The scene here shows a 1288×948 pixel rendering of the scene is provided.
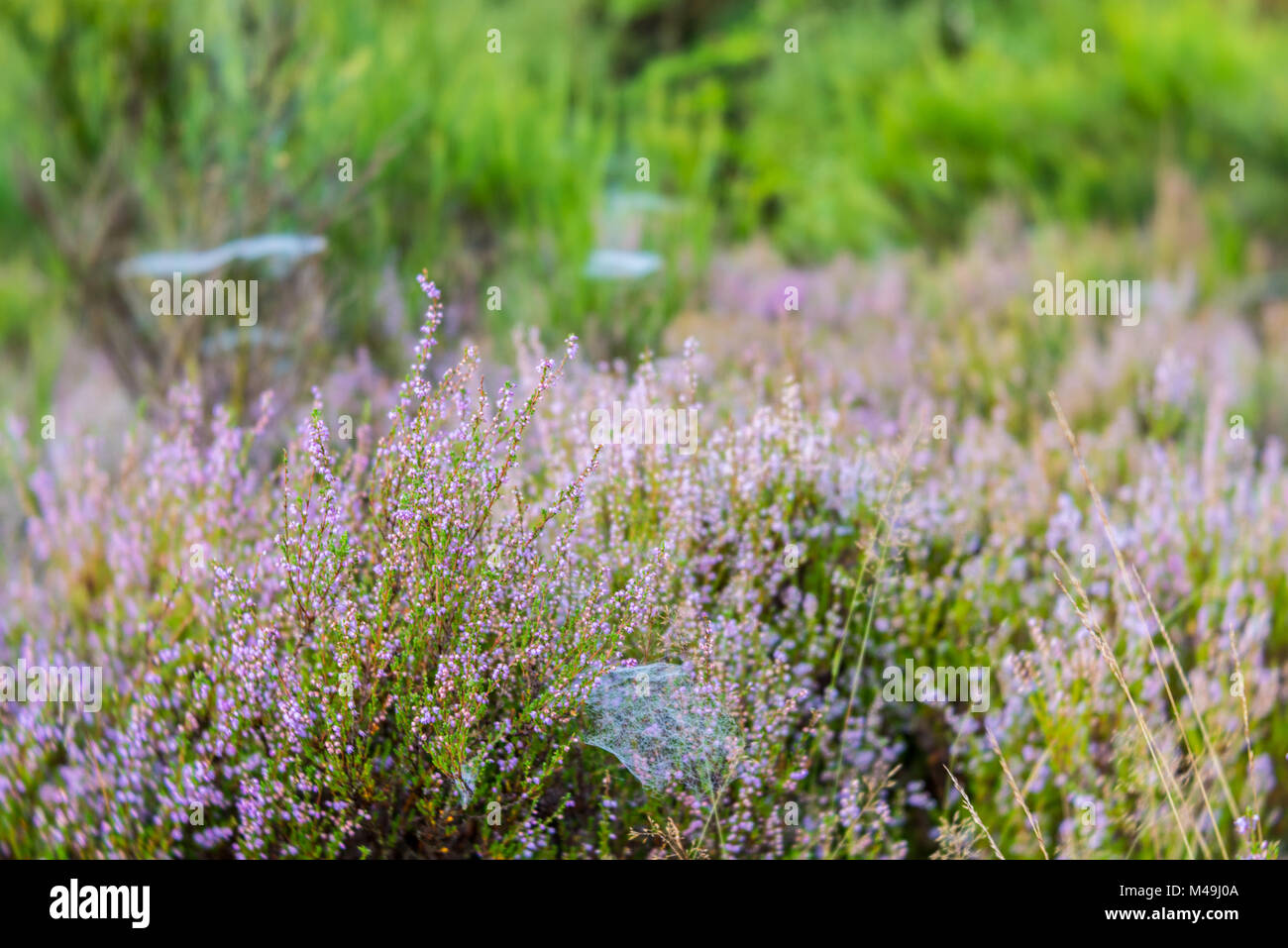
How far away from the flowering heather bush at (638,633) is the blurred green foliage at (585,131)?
2.77ft

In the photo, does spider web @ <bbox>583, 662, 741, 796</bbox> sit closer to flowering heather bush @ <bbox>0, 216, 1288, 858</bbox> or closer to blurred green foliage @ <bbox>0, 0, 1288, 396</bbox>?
flowering heather bush @ <bbox>0, 216, 1288, 858</bbox>

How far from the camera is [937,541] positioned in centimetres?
248

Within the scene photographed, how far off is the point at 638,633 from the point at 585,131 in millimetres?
3325

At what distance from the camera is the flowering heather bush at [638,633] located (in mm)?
1845

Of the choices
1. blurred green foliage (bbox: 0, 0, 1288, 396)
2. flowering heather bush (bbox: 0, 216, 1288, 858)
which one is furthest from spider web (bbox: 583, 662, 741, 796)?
blurred green foliage (bbox: 0, 0, 1288, 396)

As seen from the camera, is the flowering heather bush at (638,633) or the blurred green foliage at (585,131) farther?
the blurred green foliage at (585,131)

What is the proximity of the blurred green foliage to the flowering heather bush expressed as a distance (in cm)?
84

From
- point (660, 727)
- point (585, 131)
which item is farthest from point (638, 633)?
point (585, 131)

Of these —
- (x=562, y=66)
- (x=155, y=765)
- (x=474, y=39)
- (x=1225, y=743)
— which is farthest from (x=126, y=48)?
(x=1225, y=743)

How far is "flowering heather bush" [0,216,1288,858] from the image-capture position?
1.84 metres

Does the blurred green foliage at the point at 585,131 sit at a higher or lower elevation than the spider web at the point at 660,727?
higher

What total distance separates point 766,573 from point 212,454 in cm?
119

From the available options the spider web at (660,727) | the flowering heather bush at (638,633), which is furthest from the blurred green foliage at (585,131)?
the spider web at (660,727)

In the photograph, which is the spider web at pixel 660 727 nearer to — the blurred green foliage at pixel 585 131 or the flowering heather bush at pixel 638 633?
the flowering heather bush at pixel 638 633
